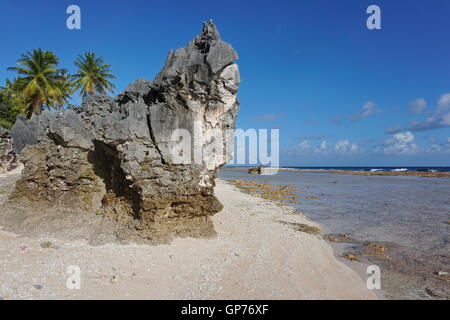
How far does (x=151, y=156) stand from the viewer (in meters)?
9.42

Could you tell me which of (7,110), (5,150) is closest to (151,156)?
(5,150)

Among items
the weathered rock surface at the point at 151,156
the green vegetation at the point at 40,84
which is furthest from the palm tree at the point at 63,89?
the weathered rock surface at the point at 151,156

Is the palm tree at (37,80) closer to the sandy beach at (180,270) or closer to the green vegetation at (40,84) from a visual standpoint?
the green vegetation at (40,84)

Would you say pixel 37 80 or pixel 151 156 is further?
pixel 37 80

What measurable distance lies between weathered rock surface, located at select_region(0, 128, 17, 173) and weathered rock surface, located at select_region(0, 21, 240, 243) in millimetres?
22165

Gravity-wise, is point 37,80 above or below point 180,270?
above

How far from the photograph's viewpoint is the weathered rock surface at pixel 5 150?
28.2m

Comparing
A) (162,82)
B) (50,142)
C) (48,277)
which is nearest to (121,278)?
(48,277)

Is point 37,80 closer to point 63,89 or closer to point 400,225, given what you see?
point 63,89

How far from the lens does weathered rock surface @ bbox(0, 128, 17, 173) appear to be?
28.2 m

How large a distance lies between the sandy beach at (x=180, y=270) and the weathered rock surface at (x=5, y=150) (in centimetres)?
2487

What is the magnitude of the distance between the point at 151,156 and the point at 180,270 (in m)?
4.03

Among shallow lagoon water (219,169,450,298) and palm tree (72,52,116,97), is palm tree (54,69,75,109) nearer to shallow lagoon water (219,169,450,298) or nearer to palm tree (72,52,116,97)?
palm tree (72,52,116,97)
